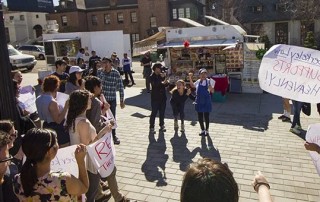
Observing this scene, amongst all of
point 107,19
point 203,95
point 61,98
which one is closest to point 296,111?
point 203,95

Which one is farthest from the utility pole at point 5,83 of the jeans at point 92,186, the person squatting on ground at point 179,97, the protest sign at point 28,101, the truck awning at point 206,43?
the truck awning at point 206,43

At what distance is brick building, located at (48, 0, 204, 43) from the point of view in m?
40.3

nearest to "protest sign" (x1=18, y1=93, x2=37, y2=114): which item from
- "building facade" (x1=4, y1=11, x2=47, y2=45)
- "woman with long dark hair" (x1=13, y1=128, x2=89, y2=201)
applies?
"woman with long dark hair" (x1=13, y1=128, x2=89, y2=201)

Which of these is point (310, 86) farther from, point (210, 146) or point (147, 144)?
point (147, 144)

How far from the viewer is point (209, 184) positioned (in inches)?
66.0

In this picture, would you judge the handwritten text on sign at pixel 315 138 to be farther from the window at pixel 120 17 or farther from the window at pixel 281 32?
the window at pixel 120 17

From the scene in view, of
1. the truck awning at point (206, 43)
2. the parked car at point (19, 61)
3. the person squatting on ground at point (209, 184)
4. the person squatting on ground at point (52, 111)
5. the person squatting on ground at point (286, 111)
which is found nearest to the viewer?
the person squatting on ground at point (209, 184)

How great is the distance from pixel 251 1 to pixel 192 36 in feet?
105

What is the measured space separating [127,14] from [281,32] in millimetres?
20532

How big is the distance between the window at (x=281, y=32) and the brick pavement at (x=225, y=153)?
34176 mm

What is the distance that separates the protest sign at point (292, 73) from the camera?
3973mm

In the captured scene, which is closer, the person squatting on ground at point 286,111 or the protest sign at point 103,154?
the protest sign at point 103,154

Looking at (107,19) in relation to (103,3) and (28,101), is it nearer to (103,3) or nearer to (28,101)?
(103,3)

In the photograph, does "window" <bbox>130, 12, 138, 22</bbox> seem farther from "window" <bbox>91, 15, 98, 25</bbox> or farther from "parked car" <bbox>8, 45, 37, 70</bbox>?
"parked car" <bbox>8, 45, 37, 70</bbox>
